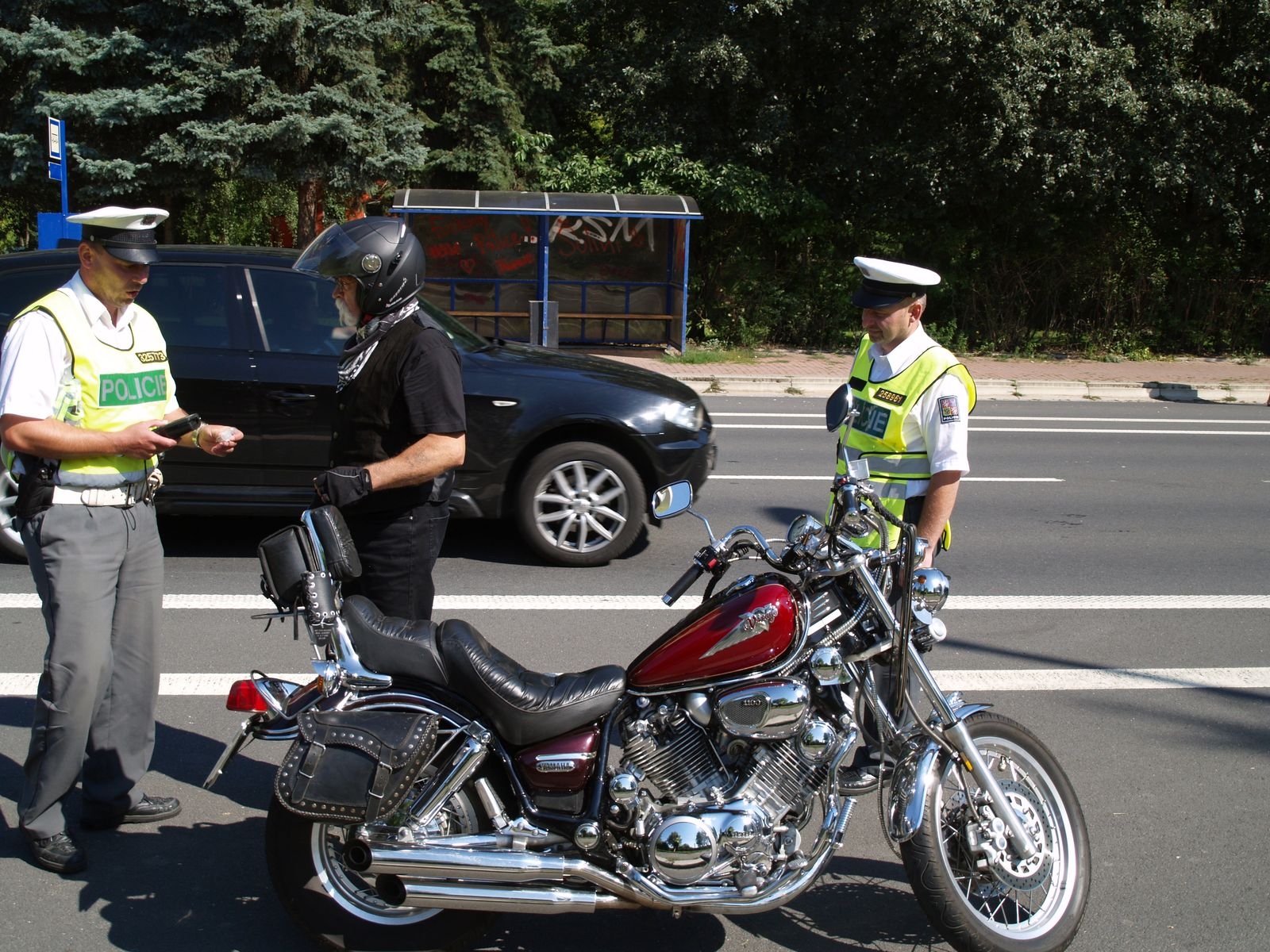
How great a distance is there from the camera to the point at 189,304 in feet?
22.5

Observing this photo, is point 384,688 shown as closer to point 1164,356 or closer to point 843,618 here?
point 843,618

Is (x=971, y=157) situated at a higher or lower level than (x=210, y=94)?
lower

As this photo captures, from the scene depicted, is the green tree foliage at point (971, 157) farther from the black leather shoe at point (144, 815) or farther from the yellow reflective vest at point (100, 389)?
the black leather shoe at point (144, 815)

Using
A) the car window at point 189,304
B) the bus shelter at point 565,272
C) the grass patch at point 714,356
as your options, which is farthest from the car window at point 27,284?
the grass patch at point 714,356

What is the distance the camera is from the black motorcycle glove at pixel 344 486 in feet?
11.4

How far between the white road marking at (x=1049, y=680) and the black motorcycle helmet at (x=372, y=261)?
213cm

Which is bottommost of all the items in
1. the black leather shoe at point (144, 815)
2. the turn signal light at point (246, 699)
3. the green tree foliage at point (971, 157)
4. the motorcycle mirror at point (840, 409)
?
the black leather shoe at point (144, 815)

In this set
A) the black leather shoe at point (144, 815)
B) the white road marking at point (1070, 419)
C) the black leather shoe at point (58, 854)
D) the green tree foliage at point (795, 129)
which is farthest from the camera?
the green tree foliage at point (795, 129)

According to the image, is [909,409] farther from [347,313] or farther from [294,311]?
[294,311]

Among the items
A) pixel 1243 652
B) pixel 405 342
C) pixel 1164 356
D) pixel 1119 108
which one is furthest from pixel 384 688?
pixel 1164 356

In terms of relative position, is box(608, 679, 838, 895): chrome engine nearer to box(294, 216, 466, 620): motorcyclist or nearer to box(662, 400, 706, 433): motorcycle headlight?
box(294, 216, 466, 620): motorcyclist

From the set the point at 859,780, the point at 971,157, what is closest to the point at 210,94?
the point at 971,157

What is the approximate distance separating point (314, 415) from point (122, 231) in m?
3.18

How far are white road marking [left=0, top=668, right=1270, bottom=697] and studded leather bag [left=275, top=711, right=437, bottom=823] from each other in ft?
7.24
